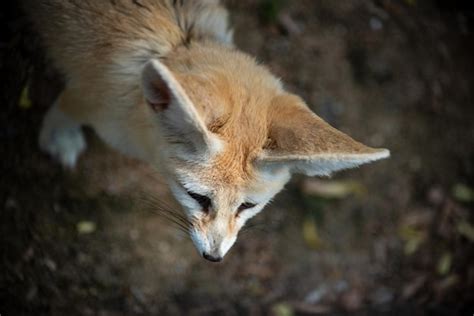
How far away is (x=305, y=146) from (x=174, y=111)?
1.92 feet

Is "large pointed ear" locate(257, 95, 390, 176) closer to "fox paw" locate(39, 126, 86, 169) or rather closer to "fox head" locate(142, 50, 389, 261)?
"fox head" locate(142, 50, 389, 261)

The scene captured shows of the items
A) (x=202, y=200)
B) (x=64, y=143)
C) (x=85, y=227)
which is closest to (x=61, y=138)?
(x=64, y=143)

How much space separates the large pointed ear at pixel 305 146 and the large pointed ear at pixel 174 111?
0.94ft

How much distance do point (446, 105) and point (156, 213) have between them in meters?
2.74

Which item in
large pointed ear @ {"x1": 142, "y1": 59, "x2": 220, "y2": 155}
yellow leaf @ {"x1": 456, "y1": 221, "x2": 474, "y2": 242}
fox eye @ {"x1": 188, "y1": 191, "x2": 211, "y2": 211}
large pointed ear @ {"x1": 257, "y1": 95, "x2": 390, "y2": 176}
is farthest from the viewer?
yellow leaf @ {"x1": 456, "y1": 221, "x2": 474, "y2": 242}

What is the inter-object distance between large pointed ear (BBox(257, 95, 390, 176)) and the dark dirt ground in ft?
5.59

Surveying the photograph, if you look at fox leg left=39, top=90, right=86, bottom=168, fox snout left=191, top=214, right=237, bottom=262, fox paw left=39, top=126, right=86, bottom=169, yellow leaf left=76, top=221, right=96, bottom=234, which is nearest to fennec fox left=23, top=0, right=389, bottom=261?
fox snout left=191, top=214, right=237, bottom=262

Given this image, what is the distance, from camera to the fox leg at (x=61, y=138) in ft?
14.2

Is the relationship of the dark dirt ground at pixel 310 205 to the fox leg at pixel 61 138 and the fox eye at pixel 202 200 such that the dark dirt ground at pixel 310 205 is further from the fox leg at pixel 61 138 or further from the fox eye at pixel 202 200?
the fox eye at pixel 202 200

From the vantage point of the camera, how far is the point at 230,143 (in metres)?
2.98

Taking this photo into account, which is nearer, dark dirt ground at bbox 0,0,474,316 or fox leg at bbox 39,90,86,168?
fox leg at bbox 39,90,86,168

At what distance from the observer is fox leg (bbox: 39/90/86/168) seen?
14.2 ft

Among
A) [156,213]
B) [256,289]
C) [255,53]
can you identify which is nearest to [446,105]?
[255,53]

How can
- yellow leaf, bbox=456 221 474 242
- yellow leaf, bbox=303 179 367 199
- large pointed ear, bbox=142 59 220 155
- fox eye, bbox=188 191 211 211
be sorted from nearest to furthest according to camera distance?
1. large pointed ear, bbox=142 59 220 155
2. fox eye, bbox=188 191 211 211
3. yellow leaf, bbox=303 179 367 199
4. yellow leaf, bbox=456 221 474 242
